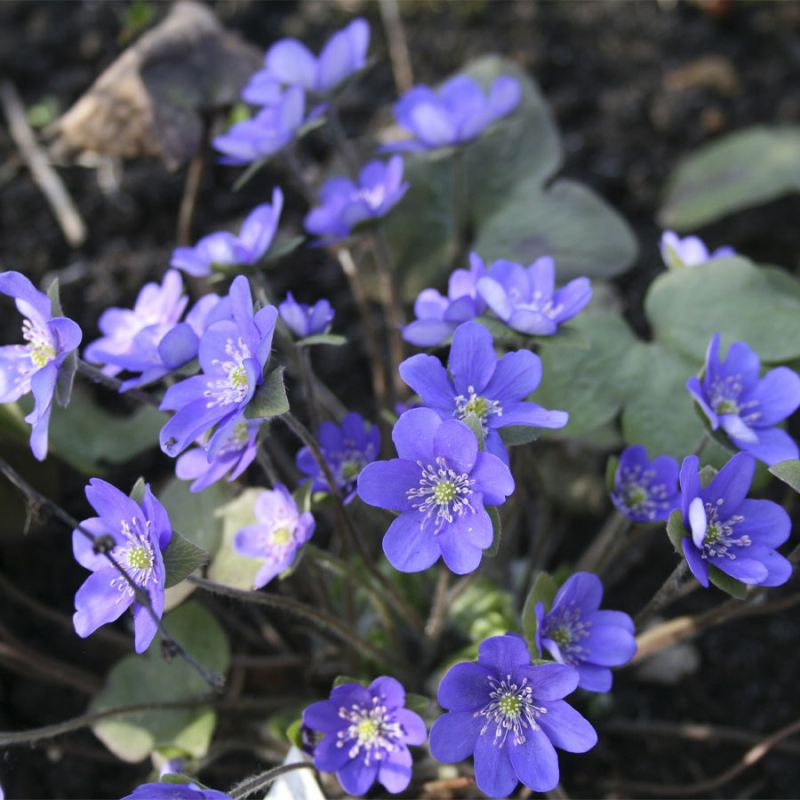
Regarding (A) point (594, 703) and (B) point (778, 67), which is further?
(B) point (778, 67)

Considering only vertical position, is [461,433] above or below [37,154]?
above

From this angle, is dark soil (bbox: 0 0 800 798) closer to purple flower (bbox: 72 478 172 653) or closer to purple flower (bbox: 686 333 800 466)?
purple flower (bbox: 72 478 172 653)

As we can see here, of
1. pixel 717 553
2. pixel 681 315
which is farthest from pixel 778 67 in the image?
pixel 717 553

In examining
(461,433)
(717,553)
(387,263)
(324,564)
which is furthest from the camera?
(387,263)

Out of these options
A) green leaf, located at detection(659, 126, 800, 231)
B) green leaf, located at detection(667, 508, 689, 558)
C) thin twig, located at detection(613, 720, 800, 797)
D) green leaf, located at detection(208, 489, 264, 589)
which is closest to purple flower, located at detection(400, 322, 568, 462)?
green leaf, located at detection(667, 508, 689, 558)

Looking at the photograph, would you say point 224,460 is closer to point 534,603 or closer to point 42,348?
point 42,348

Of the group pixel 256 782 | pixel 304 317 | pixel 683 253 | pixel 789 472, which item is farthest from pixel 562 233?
pixel 256 782

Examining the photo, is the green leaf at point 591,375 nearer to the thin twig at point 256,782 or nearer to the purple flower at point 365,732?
the purple flower at point 365,732

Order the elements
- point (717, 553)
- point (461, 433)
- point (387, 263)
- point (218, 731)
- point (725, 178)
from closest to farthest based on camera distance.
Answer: point (461, 433), point (717, 553), point (218, 731), point (387, 263), point (725, 178)

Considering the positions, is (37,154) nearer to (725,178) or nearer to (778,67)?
(725,178)
